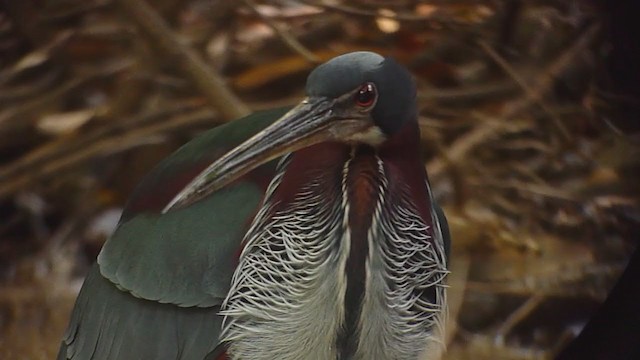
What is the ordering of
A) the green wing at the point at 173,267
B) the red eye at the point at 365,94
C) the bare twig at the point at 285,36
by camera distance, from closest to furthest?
the red eye at the point at 365,94 → the green wing at the point at 173,267 → the bare twig at the point at 285,36

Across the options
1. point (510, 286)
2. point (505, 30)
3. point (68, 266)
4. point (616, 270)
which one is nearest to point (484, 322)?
point (510, 286)

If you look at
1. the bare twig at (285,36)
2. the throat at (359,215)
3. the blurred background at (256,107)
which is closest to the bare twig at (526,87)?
the blurred background at (256,107)

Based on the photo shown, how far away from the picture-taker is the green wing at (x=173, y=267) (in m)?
0.92

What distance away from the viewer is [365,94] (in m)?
0.81

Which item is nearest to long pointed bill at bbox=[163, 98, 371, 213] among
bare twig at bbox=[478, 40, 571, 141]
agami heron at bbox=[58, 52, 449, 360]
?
agami heron at bbox=[58, 52, 449, 360]

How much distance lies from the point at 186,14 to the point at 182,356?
39cm

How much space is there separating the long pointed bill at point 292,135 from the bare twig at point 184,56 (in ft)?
0.63

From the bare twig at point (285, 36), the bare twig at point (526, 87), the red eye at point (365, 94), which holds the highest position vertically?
the red eye at point (365, 94)

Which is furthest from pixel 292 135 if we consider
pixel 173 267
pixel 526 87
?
pixel 526 87

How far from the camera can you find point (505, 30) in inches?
44.4

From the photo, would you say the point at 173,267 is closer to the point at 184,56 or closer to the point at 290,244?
the point at 290,244

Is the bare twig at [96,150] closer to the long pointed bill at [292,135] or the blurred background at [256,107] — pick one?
the blurred background at [256,107]

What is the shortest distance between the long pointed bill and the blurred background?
15 cm

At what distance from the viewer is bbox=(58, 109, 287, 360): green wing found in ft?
3.02
